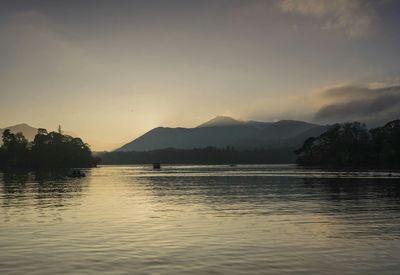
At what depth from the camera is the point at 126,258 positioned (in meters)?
29.8

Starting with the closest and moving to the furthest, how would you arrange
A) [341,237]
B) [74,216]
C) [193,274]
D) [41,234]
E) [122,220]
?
1. [193,274]
2. [341,237]
3. [41,234]
4. [122,220]
5. [74,216]

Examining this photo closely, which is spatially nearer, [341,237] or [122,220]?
[341,237]

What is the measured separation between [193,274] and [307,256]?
8417 mm

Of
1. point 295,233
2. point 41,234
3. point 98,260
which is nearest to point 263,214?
point 295,233

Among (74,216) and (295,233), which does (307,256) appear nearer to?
(295,233)

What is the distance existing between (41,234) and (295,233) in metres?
21.2

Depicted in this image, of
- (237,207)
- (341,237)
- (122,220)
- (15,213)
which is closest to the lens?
(341,237)

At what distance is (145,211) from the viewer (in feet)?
194

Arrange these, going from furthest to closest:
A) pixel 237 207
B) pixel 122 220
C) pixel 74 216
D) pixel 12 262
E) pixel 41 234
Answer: pixel 237 207 < pixel 74 216 < pixel 122 220 < pixel 41 234 < pixel 12 262

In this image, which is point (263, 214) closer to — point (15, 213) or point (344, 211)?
point (344, 211)

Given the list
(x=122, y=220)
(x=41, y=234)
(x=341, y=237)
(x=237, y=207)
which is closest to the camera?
(x=341, y=237)

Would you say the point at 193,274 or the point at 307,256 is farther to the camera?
the point at 307,256

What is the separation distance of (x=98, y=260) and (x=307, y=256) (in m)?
13.0

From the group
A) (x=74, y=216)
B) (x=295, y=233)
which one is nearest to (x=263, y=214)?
(x=295, y=233)
